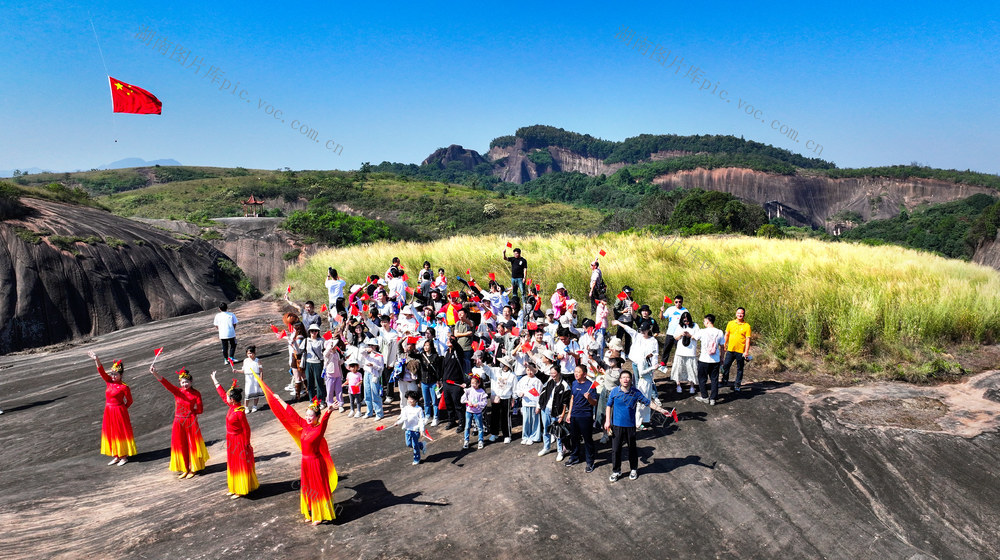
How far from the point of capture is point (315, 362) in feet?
34.2

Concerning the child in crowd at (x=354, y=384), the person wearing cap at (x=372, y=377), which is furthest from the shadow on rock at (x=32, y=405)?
the person wearing cap at (x=372, y=377)

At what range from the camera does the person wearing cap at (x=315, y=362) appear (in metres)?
10.4

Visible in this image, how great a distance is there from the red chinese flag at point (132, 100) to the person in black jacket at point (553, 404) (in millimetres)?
13242

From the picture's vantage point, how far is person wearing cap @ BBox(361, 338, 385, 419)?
9.70 meters

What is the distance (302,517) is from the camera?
681 cm

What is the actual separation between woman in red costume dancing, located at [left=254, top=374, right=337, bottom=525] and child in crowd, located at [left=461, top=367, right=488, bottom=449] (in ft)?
7.88

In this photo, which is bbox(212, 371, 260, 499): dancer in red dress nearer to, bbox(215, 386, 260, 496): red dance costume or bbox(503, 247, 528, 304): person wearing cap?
bbox(215, 386, 260, 496): red dance costume

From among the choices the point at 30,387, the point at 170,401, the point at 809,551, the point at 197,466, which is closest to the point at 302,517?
the point at 197,466

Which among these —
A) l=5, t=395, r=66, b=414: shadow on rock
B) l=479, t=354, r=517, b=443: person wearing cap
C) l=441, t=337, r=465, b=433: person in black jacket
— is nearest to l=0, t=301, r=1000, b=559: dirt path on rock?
l=479, t=354, r=517, b=443: person wearing cap

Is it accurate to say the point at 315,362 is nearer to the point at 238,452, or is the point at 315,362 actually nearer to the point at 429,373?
the point at 429,373

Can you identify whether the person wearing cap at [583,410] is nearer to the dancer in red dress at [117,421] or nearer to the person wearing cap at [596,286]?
the person wearing cap at [596,286]

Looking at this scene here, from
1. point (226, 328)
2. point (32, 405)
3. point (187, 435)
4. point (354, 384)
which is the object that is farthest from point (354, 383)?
point (32, 405)

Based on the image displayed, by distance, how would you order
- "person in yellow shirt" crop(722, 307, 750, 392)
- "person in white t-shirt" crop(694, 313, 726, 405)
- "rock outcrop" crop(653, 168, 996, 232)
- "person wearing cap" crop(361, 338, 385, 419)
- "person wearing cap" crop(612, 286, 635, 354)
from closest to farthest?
"person in white t-shirt" crop(694, 313, 726, 405)
"person in yellow shirt" crop(722, 307, 750, 392)
"person wearing cap" crop(361, 338, 385, 419)
"person wearing cap" crop(612, 286, 635, 354)
"rock outcrop" crop(653, 168, 996, 232)

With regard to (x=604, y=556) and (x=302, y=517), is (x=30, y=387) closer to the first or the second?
(x=302, y=517)
